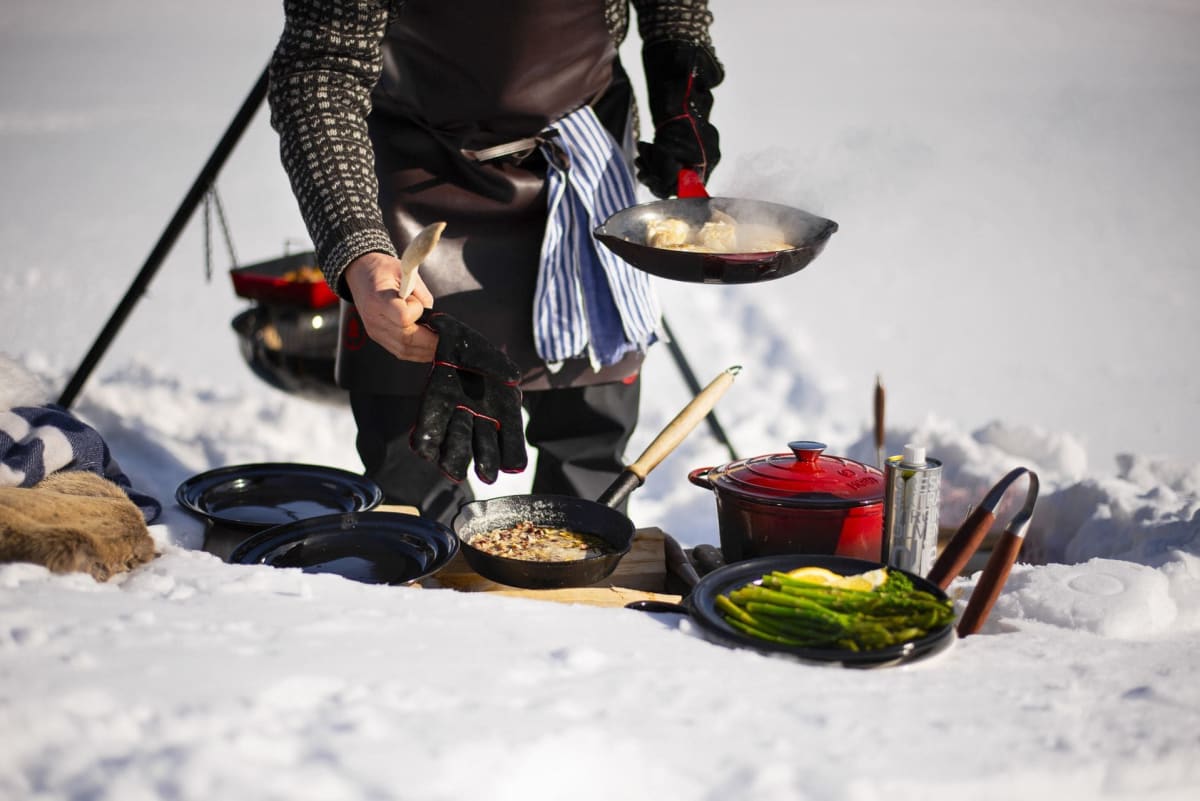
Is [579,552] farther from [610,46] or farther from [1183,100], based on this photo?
[1183,100]

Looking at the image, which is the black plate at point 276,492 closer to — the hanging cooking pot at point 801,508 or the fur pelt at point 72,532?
the fur pelt at point 72,532

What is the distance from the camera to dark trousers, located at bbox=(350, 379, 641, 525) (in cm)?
249

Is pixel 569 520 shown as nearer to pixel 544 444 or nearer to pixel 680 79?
pixel 544 444

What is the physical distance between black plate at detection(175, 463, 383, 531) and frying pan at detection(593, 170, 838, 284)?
0.69m

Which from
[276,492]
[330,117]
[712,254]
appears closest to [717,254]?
[712,254]

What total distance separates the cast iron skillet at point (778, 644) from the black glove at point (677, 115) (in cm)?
101

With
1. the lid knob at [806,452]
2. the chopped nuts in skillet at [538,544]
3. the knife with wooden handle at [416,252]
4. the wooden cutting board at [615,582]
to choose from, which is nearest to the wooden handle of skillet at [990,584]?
the lid knob at [806,452]

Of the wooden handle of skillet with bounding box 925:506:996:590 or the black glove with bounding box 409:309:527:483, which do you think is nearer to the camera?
the wooden handle of skillet with bounding box 925:506:996:590

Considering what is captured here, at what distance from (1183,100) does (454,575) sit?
7368 millimetres

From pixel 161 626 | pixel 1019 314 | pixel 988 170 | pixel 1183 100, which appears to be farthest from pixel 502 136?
pixel 1183 100

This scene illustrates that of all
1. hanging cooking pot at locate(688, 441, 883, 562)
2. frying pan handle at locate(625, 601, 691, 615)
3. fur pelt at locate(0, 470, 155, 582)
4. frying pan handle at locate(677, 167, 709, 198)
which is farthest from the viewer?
frying pan handle at locate(677, 167, 709, 198)

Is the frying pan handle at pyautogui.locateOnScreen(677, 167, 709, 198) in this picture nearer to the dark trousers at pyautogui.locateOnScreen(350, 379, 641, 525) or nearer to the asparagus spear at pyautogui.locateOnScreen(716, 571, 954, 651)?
the dark trousers at pyautogui.locateOnScreen(350, 379, 641, 525)

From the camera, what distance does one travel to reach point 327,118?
1.98 metres

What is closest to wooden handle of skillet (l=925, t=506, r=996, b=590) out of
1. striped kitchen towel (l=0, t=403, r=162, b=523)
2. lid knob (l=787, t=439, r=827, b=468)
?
lid knob (l=787, t=439, r=827, b=468)
